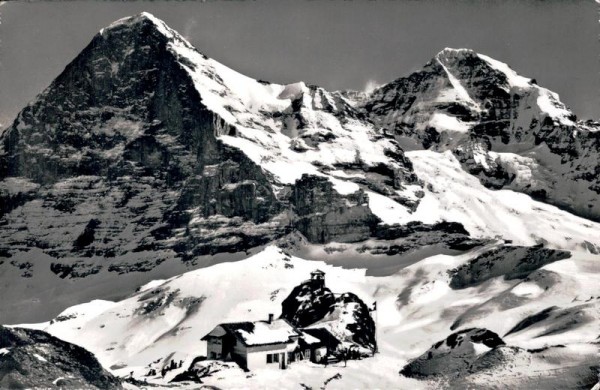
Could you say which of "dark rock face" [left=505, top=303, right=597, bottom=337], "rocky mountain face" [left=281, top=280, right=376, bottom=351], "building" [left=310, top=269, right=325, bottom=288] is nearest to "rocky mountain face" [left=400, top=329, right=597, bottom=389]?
"dark rock face" [left=505, top=303, right=597, bottom=337]

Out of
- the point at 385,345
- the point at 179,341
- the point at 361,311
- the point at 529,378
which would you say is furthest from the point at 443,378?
the point at 179,341

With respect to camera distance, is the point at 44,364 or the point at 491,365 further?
the point at 491,365

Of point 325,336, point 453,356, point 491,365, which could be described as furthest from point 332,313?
point 491,365

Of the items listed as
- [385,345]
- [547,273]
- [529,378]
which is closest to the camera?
[529,378]

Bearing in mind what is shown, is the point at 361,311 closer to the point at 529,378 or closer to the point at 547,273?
the point at 547,273

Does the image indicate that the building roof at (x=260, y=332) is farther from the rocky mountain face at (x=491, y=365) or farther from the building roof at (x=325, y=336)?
the rocky mountain face at (x=491, y=365)

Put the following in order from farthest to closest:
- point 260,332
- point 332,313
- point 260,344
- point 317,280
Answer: point 317,280 < point 332,313 < point 260,332 < point 260,344

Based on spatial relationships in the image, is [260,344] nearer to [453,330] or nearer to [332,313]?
[332,313]

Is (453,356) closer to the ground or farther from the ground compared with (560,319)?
closer to the ground
